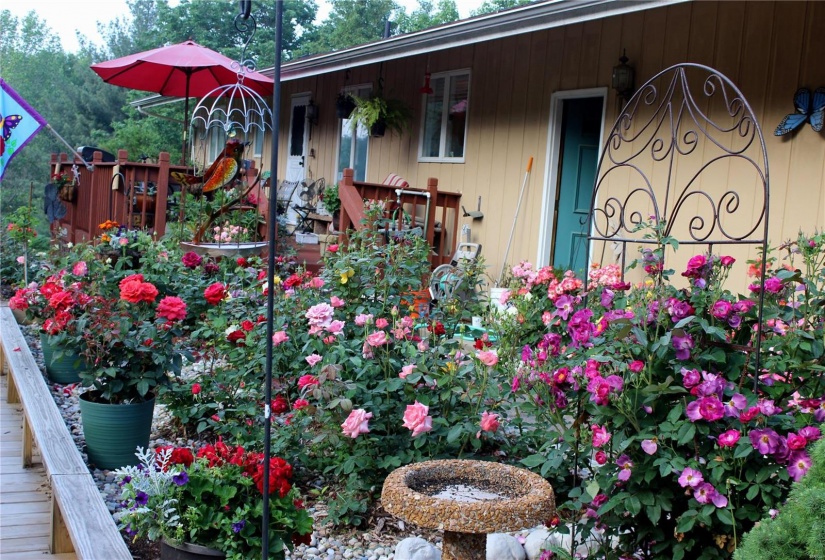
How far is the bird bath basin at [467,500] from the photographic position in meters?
2.00

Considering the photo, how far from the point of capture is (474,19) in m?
6.19

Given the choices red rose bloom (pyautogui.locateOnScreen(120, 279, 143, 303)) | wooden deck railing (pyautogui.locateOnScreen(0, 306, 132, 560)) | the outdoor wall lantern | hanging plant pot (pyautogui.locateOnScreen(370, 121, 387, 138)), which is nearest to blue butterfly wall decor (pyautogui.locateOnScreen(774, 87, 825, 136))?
the outdoor wall lantern

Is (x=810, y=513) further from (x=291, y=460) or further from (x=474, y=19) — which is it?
(x=474, y=19)

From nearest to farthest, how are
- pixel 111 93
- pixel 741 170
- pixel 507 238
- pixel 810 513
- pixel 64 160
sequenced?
pixel 810 513, pixel 741 170, pixel 507 238, pixel 64 160, pixel 111 93

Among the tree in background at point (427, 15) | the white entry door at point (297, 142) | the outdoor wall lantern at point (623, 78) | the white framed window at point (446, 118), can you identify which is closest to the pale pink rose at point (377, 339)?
the outdoor wall lantern at point (623, 78)

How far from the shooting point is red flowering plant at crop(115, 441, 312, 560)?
2.29 m

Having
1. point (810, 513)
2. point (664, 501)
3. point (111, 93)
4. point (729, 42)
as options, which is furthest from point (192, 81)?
point (111, 93)

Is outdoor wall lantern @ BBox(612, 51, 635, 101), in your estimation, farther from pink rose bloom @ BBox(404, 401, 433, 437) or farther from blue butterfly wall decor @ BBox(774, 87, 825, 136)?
pink rose bloom @ BBox(404, 401, 433, 437)

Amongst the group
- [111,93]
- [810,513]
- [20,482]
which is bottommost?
[20,482]

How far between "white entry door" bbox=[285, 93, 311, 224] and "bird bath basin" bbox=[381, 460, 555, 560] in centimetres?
950

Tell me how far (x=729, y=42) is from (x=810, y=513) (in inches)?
182

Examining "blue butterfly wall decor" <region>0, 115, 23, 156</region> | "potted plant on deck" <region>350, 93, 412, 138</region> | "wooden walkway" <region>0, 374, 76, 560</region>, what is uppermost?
"potted plant on deck" <region>350, 93, 412, 138</region>

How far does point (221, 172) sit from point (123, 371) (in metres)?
2.63

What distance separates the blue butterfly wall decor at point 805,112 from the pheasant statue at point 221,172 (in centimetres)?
378
